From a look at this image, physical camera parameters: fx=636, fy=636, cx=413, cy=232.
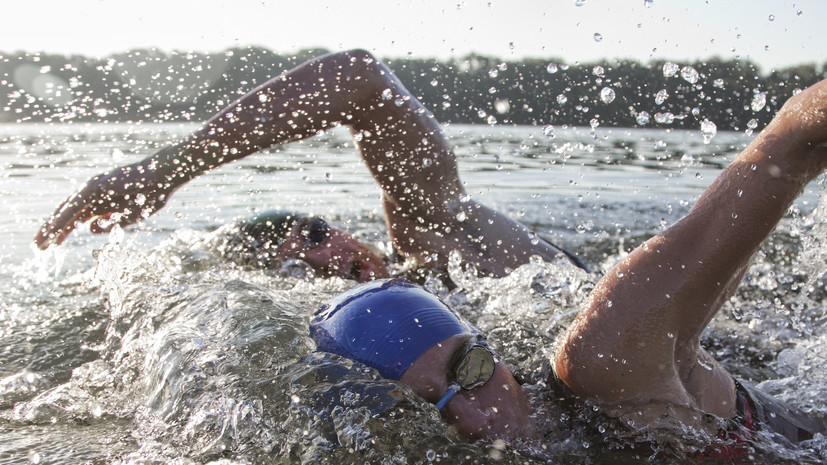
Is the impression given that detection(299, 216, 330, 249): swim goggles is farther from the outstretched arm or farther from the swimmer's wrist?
the outstretched arm

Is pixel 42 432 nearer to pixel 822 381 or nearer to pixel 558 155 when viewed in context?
pixel 822 381

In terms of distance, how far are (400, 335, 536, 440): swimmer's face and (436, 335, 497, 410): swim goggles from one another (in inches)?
0.6

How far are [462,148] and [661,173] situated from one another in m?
5.85

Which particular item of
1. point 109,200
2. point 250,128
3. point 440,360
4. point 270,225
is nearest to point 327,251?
point 270,225

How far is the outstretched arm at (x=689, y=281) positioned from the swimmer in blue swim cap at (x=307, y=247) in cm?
193

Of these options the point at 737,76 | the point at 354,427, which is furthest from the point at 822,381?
the point at 737,76

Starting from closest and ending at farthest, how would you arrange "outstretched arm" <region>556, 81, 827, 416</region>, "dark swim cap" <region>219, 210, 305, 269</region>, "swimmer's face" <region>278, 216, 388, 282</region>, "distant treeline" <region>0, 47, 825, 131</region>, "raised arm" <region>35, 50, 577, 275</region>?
"outstretched arm" <region>556, 81, 827, 416</region>
"raised arm" <region>35, 50, 577, 275</region>
"swimmer's face" <region>278, 216, 388, 282</region>
"dark swim cap" <region>219, 210, 305, 269</region>
"distant treeline" <region>0, 47, 825, 131</region>

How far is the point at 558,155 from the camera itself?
16.4 meters

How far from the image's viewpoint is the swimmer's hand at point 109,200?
9.77ft

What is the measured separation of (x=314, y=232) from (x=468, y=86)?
→ 8.66 meters

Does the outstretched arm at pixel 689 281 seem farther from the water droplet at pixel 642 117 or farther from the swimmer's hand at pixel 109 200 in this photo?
the swimmer's hand at pixel 109 200

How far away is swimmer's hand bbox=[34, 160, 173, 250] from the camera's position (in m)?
2.98

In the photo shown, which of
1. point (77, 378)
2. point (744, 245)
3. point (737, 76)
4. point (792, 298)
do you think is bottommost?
point (792, 298)

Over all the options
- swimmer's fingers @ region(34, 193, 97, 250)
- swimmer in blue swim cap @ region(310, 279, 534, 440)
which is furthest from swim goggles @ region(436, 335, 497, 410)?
swimmer's fingers @ region(34, 193, 97, 250)
